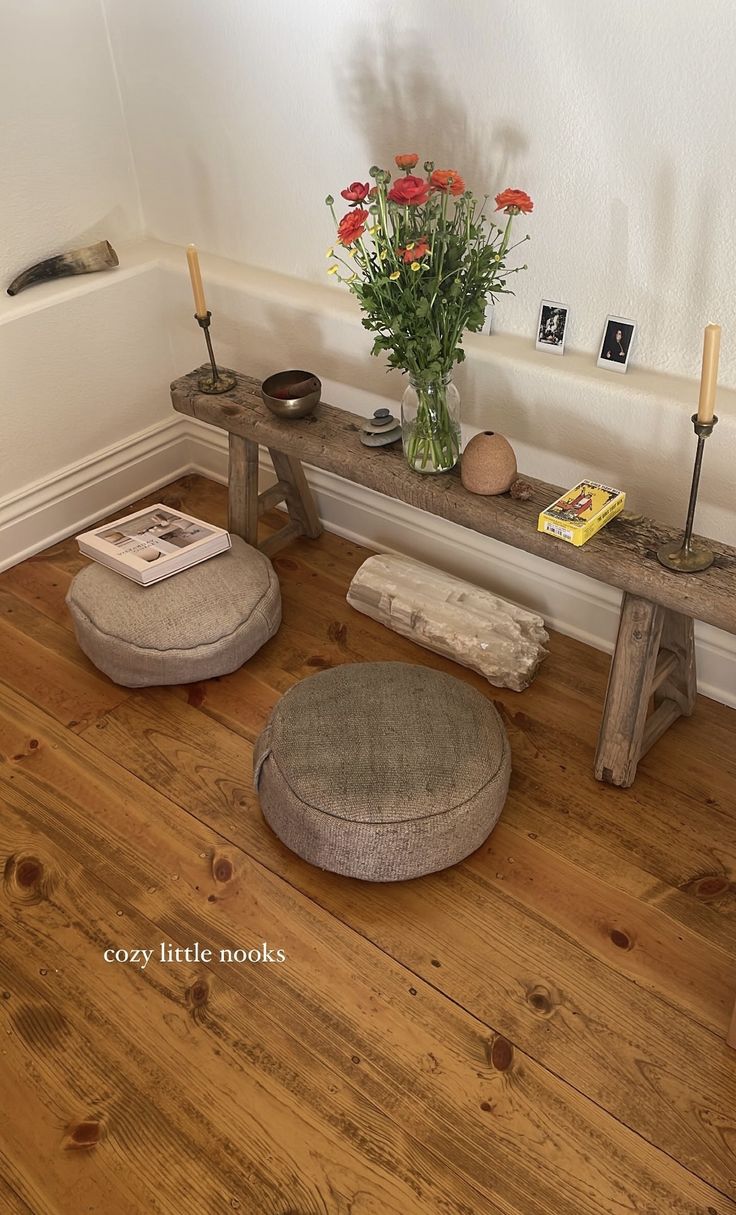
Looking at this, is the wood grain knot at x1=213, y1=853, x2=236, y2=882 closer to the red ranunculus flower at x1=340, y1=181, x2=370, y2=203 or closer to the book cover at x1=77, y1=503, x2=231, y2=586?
the book cover at x1=77, y1=503, x2=231, y2=586

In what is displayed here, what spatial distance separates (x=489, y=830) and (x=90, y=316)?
1820 millimetres

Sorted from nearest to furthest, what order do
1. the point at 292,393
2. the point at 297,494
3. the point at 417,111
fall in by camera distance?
the point at 417,111 → the point at 292,393 → the point at 297,494

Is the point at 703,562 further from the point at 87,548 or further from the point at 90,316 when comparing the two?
the point at 90,316

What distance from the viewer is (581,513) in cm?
195

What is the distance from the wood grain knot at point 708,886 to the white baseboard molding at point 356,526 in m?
0.49

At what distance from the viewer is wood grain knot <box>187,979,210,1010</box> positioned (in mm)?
1760

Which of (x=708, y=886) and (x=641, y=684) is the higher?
(x=641, y=684)

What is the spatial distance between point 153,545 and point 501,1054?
56.4 inches

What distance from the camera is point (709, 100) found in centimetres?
177

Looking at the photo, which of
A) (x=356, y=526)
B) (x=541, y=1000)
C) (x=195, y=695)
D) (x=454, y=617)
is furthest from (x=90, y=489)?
(x=541, y=1000)

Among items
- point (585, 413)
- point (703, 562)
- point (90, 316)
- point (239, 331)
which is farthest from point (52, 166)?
point (703, 562)

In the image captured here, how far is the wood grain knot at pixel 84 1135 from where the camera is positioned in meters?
1.58

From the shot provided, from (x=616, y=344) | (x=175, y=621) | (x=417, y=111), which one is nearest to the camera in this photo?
(x=616, y=344)

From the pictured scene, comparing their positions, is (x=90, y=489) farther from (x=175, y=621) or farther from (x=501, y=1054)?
(x=501, y=1054)
